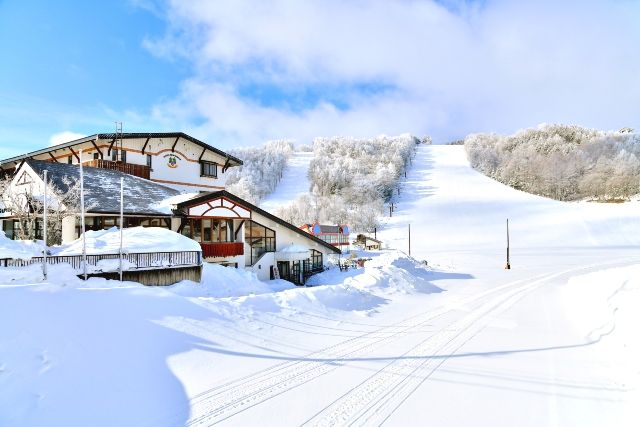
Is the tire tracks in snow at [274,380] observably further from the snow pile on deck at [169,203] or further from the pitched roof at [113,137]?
the pitched roof at [113,137]

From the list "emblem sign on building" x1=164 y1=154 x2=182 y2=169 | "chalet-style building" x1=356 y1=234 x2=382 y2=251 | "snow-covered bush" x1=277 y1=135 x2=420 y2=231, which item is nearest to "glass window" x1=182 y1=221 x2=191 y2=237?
"emblem sign on building" x1=164 y1=154 x2=182 y2=169

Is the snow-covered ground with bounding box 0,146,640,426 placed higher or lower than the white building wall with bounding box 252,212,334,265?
lower

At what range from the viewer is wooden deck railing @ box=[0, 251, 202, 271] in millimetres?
14094

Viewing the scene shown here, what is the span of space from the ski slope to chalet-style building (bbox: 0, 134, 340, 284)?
269ft

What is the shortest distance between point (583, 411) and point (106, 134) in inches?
1312

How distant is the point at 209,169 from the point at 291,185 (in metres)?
113

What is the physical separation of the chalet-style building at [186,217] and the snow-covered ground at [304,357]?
4970mm

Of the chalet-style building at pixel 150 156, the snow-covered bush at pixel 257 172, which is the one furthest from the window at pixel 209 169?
the snow-covered bush at pixel 257 172

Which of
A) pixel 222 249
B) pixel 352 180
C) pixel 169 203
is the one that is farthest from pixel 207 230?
pixel 352 180

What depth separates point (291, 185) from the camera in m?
150

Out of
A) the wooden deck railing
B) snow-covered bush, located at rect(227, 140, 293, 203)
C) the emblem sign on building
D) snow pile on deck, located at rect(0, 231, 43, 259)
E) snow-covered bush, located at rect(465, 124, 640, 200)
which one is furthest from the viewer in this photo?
snow-covered bush, located at rect(227, 140, 293, 203)

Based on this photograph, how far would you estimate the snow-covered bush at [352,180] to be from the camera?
10356cm

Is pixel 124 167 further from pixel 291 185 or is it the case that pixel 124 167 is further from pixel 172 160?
pixel 291 185

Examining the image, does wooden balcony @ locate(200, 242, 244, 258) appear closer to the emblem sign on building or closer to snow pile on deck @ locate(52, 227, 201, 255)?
snow pile on deck @ locate(52, 227, 201, 255)
